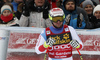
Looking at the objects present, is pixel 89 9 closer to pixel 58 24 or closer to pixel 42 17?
pixel 42 17

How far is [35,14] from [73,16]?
0.95 m

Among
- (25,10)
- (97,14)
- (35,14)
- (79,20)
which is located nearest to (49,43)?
(79,20)

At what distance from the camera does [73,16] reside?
4.52 meters

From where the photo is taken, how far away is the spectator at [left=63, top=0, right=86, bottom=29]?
14.3 feet

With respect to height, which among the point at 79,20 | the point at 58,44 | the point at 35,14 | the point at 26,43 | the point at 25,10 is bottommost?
the point at 26,43

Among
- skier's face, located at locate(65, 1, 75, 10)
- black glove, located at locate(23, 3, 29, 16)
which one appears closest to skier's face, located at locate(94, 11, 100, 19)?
skier's face, located at locate(65, 1, 75, 10)

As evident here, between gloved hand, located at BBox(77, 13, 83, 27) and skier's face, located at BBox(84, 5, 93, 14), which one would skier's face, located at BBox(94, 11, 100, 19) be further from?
gloved hand, located at BBox(77, 13, 83, 27)

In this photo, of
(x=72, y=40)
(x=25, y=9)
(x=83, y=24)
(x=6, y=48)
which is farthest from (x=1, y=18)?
(x=72, y=40)

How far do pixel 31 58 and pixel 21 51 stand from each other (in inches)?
9.5

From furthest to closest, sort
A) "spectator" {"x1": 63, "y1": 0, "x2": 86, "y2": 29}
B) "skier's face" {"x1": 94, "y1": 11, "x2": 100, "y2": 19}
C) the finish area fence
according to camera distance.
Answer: "skier's face" {"x1": 94, "y1": 11, "x2": 100, "y2": 19} → "spectator" {"x1": 63, "y1": 0, "x2": 86, "y2": 29} → the finish area fence

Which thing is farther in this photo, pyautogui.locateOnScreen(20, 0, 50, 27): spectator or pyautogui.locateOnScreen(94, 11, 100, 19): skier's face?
pyautogui.locateOnScreen(94, 11, 100, 19): skier's face

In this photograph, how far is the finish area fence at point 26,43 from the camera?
3635 millimetres

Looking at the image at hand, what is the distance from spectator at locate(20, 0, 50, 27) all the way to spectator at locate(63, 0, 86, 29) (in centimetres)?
53

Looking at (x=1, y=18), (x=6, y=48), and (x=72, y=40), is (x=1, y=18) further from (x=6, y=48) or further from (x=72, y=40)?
(x=72, y=40)
